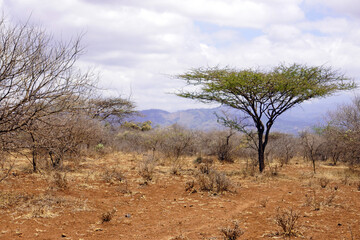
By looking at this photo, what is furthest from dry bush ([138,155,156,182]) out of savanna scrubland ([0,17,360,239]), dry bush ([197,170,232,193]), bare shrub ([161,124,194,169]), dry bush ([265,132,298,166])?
dry bush ([265,132,298,166])

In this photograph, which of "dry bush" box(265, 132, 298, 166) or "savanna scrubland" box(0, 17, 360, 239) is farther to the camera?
"dry bush" box(265, 132, 298, 166)

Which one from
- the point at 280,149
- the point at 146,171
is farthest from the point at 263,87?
the point at 280,149

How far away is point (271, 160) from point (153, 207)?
13.9 m

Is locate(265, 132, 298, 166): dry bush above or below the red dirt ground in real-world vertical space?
above

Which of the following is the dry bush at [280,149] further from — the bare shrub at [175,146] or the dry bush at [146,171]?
the dry bush at [146,171]

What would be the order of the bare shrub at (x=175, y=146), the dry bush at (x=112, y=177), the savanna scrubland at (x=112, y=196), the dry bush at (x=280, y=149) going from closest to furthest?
1. the savanna scrubland at (x=112, y=196)
2. the dry bush at (x=112, y=177)
3. the bare shrub at (x=175, y=146)
4. the dry bush at (x=280, y=149)

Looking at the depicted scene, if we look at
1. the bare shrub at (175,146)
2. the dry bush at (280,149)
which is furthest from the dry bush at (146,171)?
the dry bush at (280,149)

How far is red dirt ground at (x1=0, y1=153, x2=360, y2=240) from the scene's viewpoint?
5496 millimetres

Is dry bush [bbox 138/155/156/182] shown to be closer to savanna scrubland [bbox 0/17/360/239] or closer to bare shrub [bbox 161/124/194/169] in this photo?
savanna scrubland [bbox 0/17/360/239]

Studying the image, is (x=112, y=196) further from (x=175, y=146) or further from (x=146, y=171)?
(x=175, y=146)

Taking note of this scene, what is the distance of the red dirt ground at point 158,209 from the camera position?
5496 mm

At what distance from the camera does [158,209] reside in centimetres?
742

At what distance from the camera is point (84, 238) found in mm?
5266

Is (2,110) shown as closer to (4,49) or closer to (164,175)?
(4,49)
